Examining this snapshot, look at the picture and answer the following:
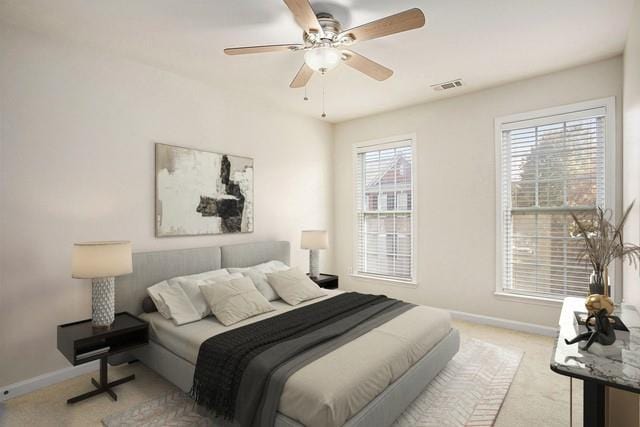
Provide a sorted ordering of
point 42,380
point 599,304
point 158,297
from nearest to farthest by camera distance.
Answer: point 599,304
point 42,380
point 158,297

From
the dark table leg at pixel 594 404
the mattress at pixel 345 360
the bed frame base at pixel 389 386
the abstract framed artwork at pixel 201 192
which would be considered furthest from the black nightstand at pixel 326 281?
the dark table leg at pixel 594 404

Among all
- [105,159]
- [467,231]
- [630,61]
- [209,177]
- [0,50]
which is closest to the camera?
[0,50]

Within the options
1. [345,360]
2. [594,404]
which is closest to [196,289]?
[345,360]

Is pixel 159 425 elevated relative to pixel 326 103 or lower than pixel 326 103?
lower

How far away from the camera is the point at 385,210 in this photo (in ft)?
16.8

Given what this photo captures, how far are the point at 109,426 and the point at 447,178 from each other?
13.8 feet

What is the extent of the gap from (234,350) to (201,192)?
2064 mm

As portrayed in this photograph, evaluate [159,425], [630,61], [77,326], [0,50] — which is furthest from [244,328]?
[630,61]

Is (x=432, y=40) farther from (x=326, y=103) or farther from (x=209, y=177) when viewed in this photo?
(x=209, y=177)

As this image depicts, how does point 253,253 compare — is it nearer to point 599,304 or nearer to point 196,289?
point 196,289

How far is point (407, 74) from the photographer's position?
364 centimetres

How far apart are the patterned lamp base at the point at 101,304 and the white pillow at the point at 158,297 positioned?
377mm

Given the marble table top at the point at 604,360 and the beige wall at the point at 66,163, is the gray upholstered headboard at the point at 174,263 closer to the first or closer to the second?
the beige wall at the point at 66,163

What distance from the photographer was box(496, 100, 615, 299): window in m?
3.48
